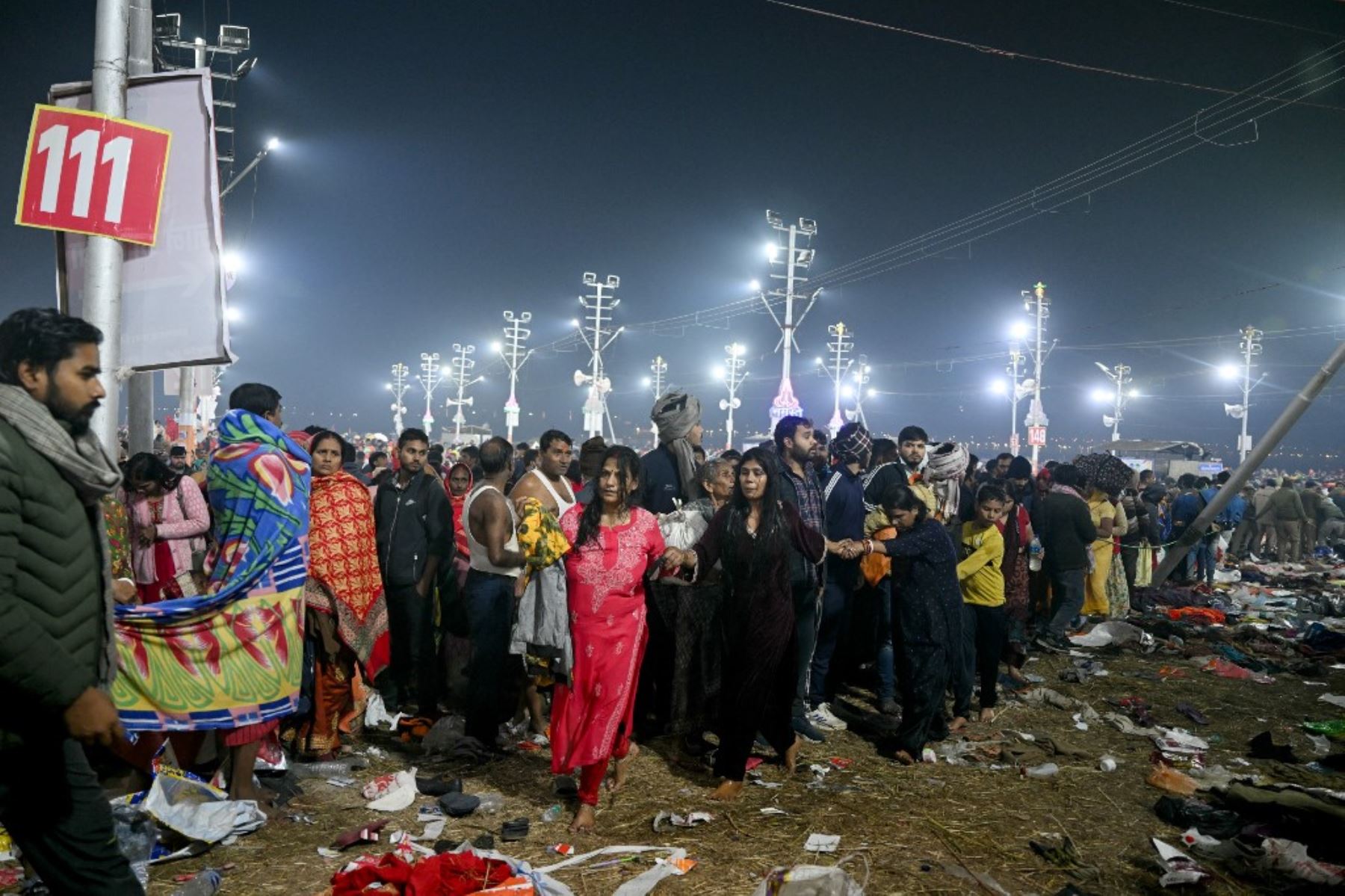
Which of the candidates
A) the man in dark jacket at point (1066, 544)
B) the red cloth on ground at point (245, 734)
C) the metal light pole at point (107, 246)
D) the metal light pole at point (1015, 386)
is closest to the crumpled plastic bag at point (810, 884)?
the red cloth on ground at point (245, 734)

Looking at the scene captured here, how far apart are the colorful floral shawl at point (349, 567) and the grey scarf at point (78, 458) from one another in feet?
8.23

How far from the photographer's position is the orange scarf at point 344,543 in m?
5.11

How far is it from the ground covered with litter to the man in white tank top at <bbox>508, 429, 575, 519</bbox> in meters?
1.69

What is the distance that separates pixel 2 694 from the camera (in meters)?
2.17

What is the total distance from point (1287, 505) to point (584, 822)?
19.6 meters

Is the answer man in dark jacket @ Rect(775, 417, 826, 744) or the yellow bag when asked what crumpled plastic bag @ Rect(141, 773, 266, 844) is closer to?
man in dark jacket @ Rect(775, 417, 826, 744)

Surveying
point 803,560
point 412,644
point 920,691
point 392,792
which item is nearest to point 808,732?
point 920,691

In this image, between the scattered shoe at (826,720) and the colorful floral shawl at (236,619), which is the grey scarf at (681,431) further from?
the colorful floral shawl at (236,619)

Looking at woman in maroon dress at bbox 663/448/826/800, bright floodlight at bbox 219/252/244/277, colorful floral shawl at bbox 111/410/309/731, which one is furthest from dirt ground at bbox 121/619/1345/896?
bright floodlight at bbox 219/252/244/277

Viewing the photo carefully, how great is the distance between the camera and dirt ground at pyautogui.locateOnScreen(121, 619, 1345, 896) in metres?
3.74

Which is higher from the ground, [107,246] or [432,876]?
[107,246]

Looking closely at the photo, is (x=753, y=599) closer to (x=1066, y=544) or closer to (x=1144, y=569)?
(x=1066, y=544)

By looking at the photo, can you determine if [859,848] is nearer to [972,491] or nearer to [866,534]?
[866,534]

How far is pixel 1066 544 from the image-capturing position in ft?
27.1
